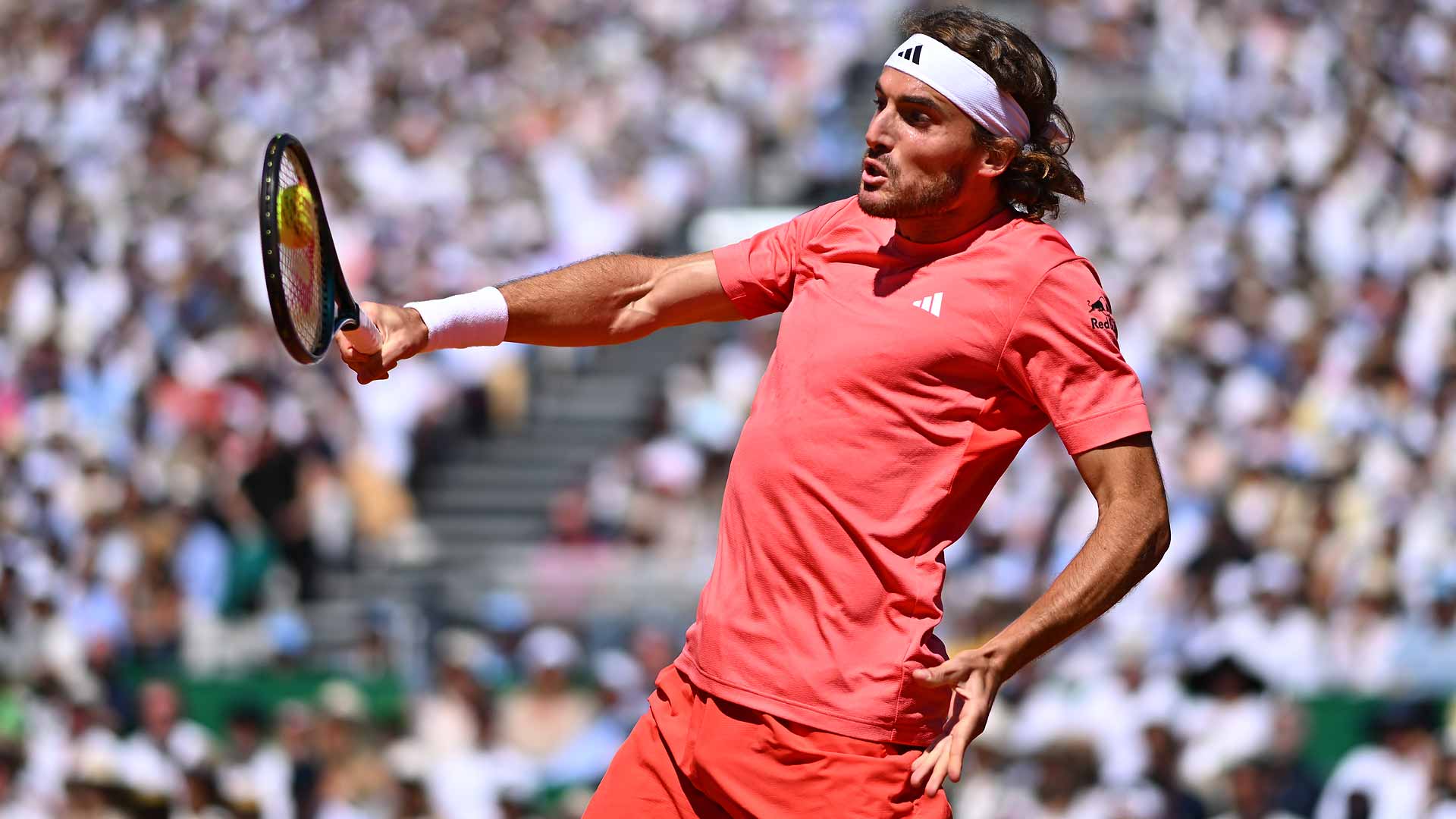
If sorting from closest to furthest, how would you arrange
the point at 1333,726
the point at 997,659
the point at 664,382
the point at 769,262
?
the point at 997,659
the point at 769,262
the point at 1333,726
the point at 664,382

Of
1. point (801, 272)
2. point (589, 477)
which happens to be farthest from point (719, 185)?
point (801, 272)

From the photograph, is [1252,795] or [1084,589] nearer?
[1084,589]

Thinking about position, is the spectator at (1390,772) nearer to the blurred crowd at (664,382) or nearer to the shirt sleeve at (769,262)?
the blurred crowd at (664,382)

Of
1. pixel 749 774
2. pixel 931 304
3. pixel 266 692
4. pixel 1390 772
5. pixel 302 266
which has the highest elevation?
pixel 302 266

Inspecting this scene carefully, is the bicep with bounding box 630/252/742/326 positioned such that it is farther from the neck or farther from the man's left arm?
the man's left arm

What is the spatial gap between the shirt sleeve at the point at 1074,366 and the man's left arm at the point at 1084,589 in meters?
0.04

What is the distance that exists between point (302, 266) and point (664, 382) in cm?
1029

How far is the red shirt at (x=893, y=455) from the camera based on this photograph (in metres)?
3.51

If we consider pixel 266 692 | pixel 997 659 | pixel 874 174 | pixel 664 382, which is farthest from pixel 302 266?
pixel 664 382

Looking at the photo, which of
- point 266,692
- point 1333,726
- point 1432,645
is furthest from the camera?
point 266,692

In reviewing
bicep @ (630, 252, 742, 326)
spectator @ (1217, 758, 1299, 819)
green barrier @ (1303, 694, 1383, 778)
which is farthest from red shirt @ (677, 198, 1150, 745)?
green barrier @ (1303, 694, 1383, 778)

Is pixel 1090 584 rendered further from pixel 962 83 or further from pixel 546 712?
pixel 546 712

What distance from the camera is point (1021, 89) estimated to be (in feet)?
12.2

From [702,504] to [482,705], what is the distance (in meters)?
2.45
